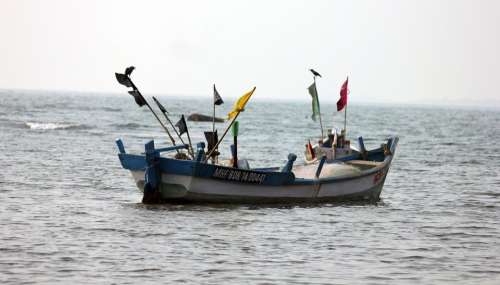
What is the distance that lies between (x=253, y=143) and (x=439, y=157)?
14182 millimetres

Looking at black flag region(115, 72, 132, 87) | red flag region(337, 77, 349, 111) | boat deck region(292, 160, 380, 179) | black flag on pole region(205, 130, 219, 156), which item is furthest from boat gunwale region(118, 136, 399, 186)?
red flag region(337, 77, 349, 111)

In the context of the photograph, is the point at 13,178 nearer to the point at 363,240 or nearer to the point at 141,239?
the point at 141,239

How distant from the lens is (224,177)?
75.3 feet

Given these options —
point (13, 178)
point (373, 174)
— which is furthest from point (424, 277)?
point (13, 178)

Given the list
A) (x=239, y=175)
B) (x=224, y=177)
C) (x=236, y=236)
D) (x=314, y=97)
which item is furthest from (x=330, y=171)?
(x=236, y=236)

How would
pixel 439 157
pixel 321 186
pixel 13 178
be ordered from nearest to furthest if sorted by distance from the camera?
1. pixel 321 186
2. pixel 13 178
3. pixel 439 157

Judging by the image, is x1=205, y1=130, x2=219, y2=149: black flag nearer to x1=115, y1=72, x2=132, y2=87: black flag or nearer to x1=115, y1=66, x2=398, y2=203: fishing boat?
x1=115, y1=66, x2=398, y2=203: fishing boat

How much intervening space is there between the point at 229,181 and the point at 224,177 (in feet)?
0.81

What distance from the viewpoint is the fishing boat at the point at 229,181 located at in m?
22.5

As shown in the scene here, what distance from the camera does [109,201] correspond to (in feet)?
82.5

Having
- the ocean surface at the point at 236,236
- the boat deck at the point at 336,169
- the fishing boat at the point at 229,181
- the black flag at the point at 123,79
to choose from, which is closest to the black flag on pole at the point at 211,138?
the fishing boat at the point at 229,181

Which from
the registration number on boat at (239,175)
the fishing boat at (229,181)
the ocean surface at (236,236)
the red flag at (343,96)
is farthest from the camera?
the red flag at (343,96)

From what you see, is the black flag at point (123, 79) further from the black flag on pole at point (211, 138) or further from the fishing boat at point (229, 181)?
the black flag on pole at point (211, 138)

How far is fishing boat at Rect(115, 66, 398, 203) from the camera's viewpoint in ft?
74.0
